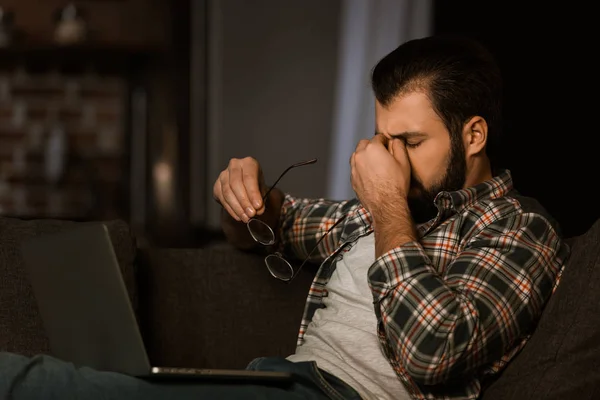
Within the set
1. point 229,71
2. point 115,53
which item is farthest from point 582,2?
point 115,53

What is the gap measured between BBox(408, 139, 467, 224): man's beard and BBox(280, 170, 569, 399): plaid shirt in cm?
5

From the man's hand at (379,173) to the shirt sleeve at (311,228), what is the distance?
27cm

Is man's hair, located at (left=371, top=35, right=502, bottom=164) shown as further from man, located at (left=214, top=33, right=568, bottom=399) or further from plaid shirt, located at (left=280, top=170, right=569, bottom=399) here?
plaid shirt, located at (left=280, top=170, right=569, bottom=399)

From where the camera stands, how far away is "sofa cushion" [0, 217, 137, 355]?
168 cm

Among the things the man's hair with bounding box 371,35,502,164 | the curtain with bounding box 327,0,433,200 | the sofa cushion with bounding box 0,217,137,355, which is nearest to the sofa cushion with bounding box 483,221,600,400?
the man's hair with bounding box 371,35,502,164

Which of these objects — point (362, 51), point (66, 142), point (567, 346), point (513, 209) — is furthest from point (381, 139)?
point (66, 142)

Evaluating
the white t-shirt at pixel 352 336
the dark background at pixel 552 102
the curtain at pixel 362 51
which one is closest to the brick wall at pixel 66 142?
the curtain at pixel 362 51

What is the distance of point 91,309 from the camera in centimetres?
129

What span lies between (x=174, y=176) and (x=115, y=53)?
28.3 inches

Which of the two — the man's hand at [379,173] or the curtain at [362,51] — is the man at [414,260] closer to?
the man's hand at [379,173]

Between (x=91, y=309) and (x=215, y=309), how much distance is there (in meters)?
0.63

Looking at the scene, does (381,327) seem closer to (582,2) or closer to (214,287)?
(214,287)

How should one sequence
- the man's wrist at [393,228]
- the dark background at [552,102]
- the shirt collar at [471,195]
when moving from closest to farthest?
the man's wrist at [393,228] → the shirt collar at [471,195] → the dark background at [552,102]

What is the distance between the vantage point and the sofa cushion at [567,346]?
1429 mm
